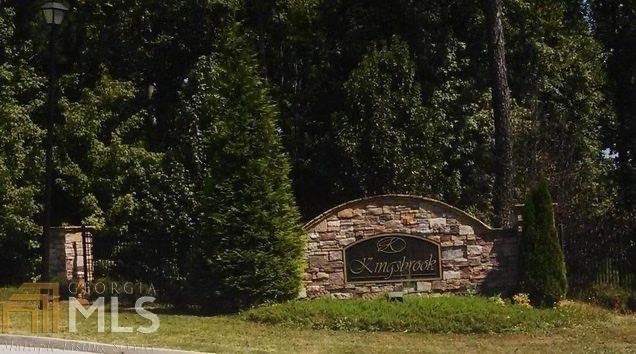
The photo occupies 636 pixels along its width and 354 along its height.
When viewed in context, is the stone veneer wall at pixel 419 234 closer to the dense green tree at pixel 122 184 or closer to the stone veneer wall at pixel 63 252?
the dense green tree at pixel 122 184

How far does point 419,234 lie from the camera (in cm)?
1656

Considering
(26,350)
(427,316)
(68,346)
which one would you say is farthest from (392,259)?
(26,350)

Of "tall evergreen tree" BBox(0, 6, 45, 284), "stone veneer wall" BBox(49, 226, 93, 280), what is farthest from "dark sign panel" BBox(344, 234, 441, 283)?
"tall evergreen tree" BBox(0, 6, 45, 284)

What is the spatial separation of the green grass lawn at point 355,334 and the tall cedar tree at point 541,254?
24.5 inches

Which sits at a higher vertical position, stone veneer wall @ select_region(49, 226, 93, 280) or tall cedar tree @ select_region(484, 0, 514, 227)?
tall cedar tree @ select_region(484, 0, 514, 227)

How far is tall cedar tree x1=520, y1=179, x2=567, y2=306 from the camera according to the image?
1566 centimetres

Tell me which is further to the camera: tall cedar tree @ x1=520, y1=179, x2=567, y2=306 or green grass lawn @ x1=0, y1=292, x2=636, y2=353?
tall cedar tree @ x1=520, y1=179, x2=567, y2=306

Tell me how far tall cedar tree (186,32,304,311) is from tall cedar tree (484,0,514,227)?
19.9 feet

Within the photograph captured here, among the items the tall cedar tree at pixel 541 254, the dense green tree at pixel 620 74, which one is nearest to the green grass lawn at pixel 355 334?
the tall cedar tree at pixel 541 254

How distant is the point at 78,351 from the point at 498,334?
22.3ft

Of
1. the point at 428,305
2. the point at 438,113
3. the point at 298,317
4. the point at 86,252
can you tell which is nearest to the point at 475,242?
the point at 428,305

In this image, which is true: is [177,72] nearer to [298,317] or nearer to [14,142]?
[14,142]

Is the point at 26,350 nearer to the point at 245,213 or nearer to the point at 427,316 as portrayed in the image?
the point at 245,213

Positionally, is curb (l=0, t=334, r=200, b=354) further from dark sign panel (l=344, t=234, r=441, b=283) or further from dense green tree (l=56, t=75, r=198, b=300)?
dense green tree (l=56, t=75, r=198, b=300)
